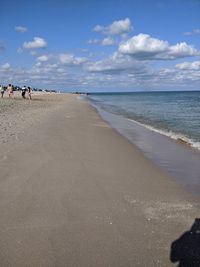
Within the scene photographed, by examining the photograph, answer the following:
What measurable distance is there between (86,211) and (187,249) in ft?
6.14

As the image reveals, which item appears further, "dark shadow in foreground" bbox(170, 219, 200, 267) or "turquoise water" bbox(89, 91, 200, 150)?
"turquoise water" bbox(89, 91, 200, 150)

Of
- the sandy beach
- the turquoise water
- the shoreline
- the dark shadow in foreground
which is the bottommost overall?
the turquoise water

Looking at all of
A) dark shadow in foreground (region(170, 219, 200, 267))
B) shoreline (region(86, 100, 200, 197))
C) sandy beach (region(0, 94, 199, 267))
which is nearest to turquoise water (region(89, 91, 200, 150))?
shoreline (region(86, 100, 200, 197))

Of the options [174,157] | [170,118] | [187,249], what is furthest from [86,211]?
[170,118]

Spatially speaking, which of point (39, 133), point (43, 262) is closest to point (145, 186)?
point (43, 262)

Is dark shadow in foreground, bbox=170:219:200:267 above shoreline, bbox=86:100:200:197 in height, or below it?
above

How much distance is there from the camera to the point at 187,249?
4.87m

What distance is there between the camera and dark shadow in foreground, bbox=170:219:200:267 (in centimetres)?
454

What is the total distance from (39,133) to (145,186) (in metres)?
7.69

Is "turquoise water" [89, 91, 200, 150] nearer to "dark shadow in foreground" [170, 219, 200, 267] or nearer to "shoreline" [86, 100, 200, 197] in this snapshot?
"shoreline" [86, 100, 200, 197]

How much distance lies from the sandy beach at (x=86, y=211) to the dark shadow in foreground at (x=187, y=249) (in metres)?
0.10

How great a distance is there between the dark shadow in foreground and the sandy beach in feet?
0.32

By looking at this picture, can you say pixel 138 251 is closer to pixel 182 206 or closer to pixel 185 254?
pixel 185 254

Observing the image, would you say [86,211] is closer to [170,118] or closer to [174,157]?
[174,157]
